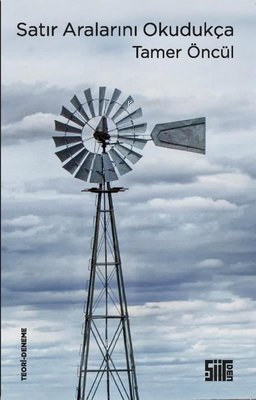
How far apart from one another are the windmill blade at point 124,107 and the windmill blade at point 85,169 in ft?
4.93

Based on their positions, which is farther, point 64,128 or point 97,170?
point 97,170

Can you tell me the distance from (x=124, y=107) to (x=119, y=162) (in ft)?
5.91

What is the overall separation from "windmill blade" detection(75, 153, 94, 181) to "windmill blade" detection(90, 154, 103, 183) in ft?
0.48

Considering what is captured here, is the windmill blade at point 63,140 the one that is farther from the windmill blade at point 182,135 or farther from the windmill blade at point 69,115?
the windmill blade at point 182,135

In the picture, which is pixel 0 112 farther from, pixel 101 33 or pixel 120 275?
pixel 120 275

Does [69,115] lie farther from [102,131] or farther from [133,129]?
[133,129]

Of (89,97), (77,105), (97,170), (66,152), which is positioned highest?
(89,97)

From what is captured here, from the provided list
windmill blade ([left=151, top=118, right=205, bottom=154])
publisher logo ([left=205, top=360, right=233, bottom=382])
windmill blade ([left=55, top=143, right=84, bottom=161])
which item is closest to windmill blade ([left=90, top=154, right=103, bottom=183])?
windmill blade ([left=55, top=143, right=84, bottom=161])

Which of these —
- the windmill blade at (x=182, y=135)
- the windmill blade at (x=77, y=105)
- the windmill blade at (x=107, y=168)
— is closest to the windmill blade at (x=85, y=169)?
the windmill blade at (x=107, y=168)

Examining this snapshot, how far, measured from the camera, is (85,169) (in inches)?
1752

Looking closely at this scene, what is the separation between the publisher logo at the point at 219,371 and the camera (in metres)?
46.0

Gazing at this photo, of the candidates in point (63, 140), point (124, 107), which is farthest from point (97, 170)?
point (124, 107)

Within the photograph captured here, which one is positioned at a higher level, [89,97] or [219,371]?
[89,97]

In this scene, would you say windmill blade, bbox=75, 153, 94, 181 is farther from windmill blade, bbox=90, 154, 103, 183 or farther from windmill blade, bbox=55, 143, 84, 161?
windmill blade, bbox=55, 143, 84, 161
